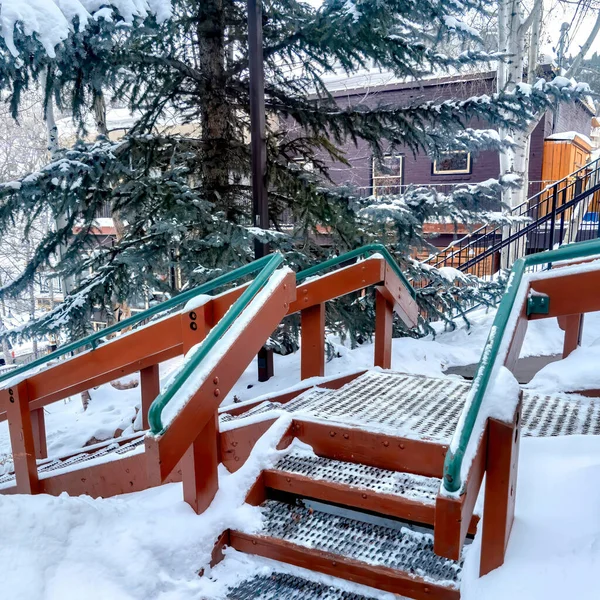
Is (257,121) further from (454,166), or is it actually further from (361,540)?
(454,166)

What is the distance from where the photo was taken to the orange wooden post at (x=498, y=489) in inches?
64.4

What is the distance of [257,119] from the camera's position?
5.66 m

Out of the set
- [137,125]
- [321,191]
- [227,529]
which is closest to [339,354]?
[321,191]

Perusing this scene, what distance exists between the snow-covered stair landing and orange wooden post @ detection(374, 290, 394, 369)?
1.13ft

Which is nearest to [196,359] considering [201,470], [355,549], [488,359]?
[201,470]

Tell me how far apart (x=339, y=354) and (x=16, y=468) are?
4049 mm

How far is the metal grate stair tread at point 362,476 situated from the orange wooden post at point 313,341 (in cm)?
122

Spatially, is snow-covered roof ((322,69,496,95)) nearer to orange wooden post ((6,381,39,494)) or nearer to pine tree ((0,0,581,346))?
pine tree ((0,0,581,346))

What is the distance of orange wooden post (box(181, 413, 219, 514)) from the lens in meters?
2.36

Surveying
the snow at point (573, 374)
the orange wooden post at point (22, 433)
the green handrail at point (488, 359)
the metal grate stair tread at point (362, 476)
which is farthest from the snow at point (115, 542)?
the snow at point (573, 374)

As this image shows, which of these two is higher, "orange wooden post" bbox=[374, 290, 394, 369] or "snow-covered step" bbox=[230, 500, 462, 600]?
"orange wooden post" bbox=[374, 290, 394, 369]

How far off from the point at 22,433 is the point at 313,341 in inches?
79.0

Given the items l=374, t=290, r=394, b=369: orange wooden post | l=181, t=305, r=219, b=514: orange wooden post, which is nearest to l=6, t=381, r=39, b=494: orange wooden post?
Answer: l=181, t=305, r=219, b=514: orange wooden post

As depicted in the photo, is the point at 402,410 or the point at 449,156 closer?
the point at 402,410
